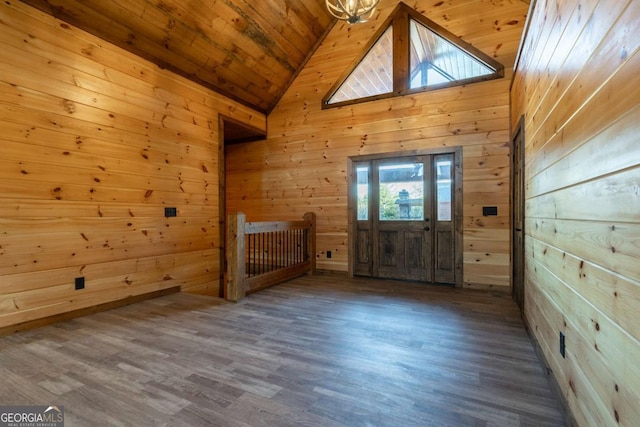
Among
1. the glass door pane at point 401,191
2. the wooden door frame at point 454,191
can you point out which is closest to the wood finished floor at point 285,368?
the wooden door frame at point 454,191

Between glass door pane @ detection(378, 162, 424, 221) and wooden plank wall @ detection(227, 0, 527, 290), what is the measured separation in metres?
0.31

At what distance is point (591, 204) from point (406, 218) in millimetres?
3335

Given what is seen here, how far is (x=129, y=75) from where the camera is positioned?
3.51 meters

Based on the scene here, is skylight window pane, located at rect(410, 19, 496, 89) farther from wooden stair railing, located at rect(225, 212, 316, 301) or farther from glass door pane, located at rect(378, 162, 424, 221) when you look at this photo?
wooden stair railing, located at rect(225, 212, 316, 301)

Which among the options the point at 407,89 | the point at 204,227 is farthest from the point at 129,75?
the point at 407,89

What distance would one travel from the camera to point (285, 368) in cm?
194

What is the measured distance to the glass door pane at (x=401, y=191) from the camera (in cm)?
441

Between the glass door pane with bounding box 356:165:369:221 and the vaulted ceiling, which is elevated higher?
the vaulted ceiling

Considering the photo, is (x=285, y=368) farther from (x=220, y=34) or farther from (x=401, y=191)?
(x=220, y=34)

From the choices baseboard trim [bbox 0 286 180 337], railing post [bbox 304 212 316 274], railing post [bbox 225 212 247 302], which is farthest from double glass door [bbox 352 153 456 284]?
baseboard trim [bbox 0 286 180 337]

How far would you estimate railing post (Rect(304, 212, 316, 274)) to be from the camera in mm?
5047

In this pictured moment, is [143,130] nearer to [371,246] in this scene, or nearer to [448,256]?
[371,246]

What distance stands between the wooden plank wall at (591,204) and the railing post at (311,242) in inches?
136

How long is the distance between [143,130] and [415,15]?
4.15 metres
